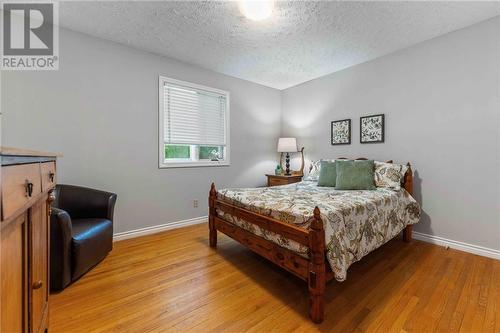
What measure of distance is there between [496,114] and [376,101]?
1.23 meters

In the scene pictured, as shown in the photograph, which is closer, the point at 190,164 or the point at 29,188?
the point at 29,188

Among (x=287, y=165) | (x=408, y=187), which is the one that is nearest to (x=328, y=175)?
(x=408, y=187)

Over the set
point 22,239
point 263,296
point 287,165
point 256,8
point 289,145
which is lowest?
point 263,296

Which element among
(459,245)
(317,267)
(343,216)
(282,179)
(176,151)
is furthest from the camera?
(282,179)

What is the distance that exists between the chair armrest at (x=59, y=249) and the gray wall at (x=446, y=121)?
3.56 metres

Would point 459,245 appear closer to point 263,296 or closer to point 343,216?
point 343,216

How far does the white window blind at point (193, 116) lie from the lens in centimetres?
327

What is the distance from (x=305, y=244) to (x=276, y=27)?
2230 mm

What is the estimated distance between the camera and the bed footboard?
1470mm

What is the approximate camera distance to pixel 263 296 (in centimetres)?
174

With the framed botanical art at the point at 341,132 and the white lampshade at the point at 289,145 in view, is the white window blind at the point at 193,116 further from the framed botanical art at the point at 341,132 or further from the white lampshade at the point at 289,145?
the framed botanical art at the point at 341,132

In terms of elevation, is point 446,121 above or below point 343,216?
above

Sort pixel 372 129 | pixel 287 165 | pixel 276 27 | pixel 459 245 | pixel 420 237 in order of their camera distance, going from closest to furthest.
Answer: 1. pixel 276 27
2. pixel 459 245
3. pixel 420 237
4. pixel 372 129
5. pixel 287 165

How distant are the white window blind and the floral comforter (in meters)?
1.34
